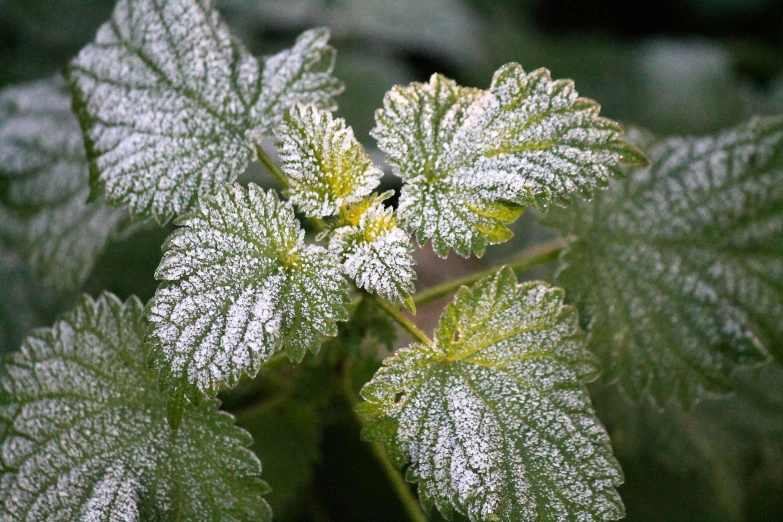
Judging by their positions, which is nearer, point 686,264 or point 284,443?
point 686,264

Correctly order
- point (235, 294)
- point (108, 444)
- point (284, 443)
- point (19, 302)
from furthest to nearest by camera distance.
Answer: point (19, 302)
point (284, 443)
point (108, 444)
point (235, 294)

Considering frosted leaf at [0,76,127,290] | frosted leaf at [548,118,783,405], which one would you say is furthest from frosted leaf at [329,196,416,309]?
frosted leaf at [0,76,127,290]

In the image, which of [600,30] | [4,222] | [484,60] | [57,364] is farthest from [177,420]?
[600,30]

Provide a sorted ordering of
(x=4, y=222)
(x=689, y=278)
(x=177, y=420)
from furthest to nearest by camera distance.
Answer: (x=4, y=222) < (x=689, y=278) < (x=177, y=420)

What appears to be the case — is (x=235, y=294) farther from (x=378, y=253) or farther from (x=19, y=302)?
(x=19, y=302)

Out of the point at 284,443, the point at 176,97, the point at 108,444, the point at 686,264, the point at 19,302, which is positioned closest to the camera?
the point at 108,444

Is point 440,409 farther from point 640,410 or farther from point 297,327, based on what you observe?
point 640,410

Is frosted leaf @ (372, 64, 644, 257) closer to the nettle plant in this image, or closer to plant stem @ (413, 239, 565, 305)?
the nettle plant

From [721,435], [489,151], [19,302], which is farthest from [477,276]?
[19,302]
